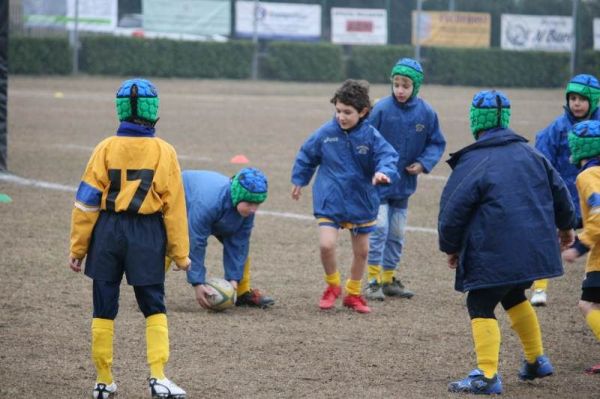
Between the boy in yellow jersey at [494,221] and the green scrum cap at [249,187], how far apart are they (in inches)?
71.5

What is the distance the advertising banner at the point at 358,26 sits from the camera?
36219 mm

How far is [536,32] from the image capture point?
38250mm

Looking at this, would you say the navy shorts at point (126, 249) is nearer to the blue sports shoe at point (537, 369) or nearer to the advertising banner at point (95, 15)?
the blue sports shoe at point (537, 369)

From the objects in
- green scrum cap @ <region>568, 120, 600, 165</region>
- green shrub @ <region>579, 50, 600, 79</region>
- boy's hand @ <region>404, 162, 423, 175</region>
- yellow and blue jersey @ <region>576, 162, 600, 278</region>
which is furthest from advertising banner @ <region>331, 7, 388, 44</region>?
yellow and blue jersey @ <region>576, 162, 600, 278</region>

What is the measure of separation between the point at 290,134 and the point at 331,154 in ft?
40.2

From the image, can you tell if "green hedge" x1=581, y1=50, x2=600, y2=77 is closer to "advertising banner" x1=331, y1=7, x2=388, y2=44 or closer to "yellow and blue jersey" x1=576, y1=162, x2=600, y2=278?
"advertising banner" x1=331, y1=7, x2=388, y2=44

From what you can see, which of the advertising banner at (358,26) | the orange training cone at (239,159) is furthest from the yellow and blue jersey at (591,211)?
the advertising banner at (358,26)

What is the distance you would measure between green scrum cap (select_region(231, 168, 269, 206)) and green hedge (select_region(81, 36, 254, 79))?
87.3ft

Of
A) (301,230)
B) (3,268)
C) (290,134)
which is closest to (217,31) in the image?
(290,134)

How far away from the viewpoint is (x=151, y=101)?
17.8 ft

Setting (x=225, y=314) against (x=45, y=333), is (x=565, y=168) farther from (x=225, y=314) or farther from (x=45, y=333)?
(x=45, y=333)

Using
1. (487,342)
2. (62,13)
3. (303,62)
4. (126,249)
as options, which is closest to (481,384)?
(487,342)

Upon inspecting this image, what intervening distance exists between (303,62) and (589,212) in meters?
30.2

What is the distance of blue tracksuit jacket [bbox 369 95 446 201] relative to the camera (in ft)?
27.6
